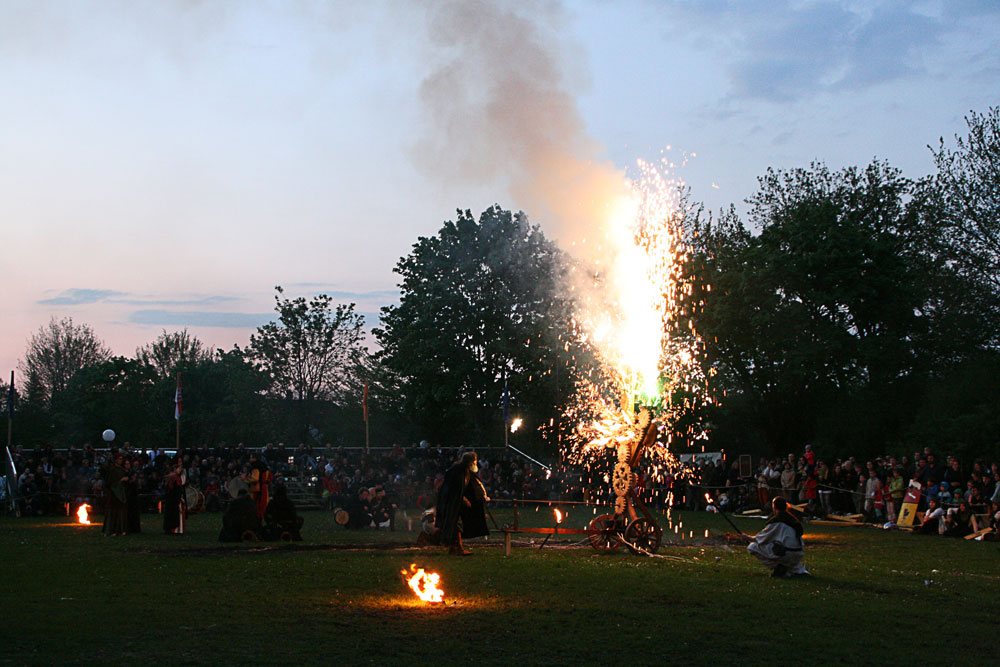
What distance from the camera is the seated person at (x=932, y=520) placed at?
21453 millimetres

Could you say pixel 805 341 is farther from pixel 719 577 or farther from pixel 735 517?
pixel 719 577

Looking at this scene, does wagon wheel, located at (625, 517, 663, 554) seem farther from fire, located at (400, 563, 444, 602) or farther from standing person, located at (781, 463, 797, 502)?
standing person, located at (781, 463, 797, 502)

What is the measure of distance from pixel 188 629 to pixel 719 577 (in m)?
7.36

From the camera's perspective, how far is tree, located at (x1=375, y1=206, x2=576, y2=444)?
4538 centimetres

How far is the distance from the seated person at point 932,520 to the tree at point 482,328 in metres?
23.2

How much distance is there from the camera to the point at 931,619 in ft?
33.4

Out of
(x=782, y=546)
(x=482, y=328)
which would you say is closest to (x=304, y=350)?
(x=482, y=328)

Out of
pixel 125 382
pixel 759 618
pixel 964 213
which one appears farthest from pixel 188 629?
pixel 125 382

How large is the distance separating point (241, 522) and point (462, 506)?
15.4 feet

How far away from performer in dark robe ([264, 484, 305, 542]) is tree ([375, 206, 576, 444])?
25.8 m

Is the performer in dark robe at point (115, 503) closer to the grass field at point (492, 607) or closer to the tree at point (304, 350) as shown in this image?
the grass field at point (492, 607)

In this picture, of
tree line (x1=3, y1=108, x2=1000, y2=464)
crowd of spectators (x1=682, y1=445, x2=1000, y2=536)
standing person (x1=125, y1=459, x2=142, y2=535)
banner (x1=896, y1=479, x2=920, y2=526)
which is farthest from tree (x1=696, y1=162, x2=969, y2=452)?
standing person (x1=125, y1=459, x2=142, y2=535)

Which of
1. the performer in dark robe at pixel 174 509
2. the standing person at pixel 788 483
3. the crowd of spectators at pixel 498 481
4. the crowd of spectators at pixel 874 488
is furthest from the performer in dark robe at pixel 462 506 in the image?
the standing person at pixel 788 483

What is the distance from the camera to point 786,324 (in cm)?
3938
